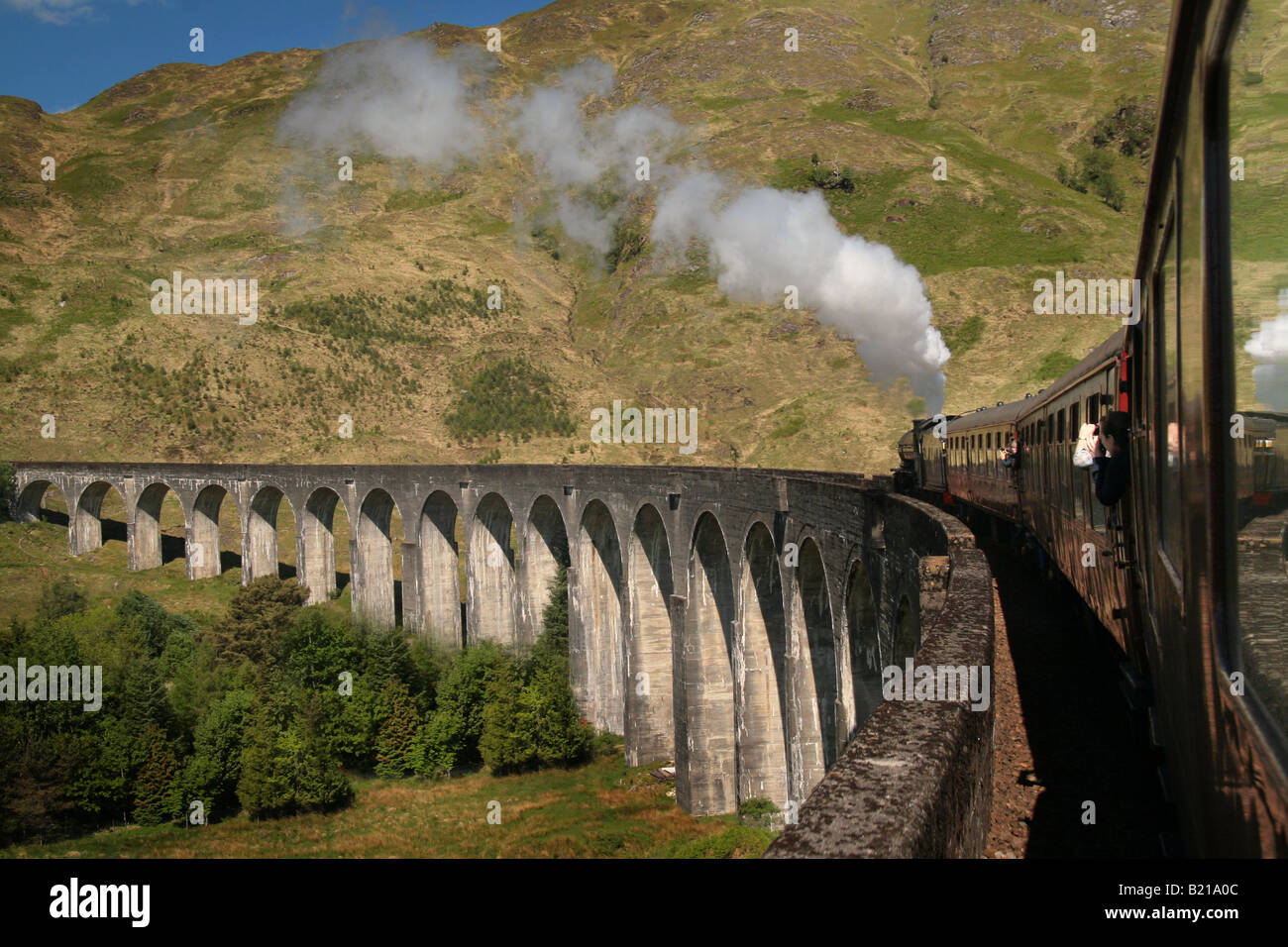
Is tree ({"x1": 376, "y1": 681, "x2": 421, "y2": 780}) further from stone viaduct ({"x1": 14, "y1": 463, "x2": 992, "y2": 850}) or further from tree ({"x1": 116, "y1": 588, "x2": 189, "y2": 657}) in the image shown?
tree ({"x1": 116, "y1": 588, "x2": 189, "y2": 657})

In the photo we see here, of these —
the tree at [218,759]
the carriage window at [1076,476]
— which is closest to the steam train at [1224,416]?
the carriage window at [1076,476]

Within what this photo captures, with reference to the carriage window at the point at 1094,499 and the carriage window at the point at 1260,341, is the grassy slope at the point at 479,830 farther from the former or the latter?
the carriage window at the point at 1260,341

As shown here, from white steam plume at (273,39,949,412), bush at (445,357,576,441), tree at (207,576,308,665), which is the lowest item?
tree at (207,576,308,665)

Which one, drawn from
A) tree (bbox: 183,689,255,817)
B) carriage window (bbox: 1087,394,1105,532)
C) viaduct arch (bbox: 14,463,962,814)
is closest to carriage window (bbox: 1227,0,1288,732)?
viaduct arch (bbox: 14,463,962,814)

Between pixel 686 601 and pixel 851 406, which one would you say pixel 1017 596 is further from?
pixel 851 406

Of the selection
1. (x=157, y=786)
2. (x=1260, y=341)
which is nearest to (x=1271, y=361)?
(x=1260, y=341)

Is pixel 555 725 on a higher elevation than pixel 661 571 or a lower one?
lower

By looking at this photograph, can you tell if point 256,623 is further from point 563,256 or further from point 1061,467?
point 563,256
